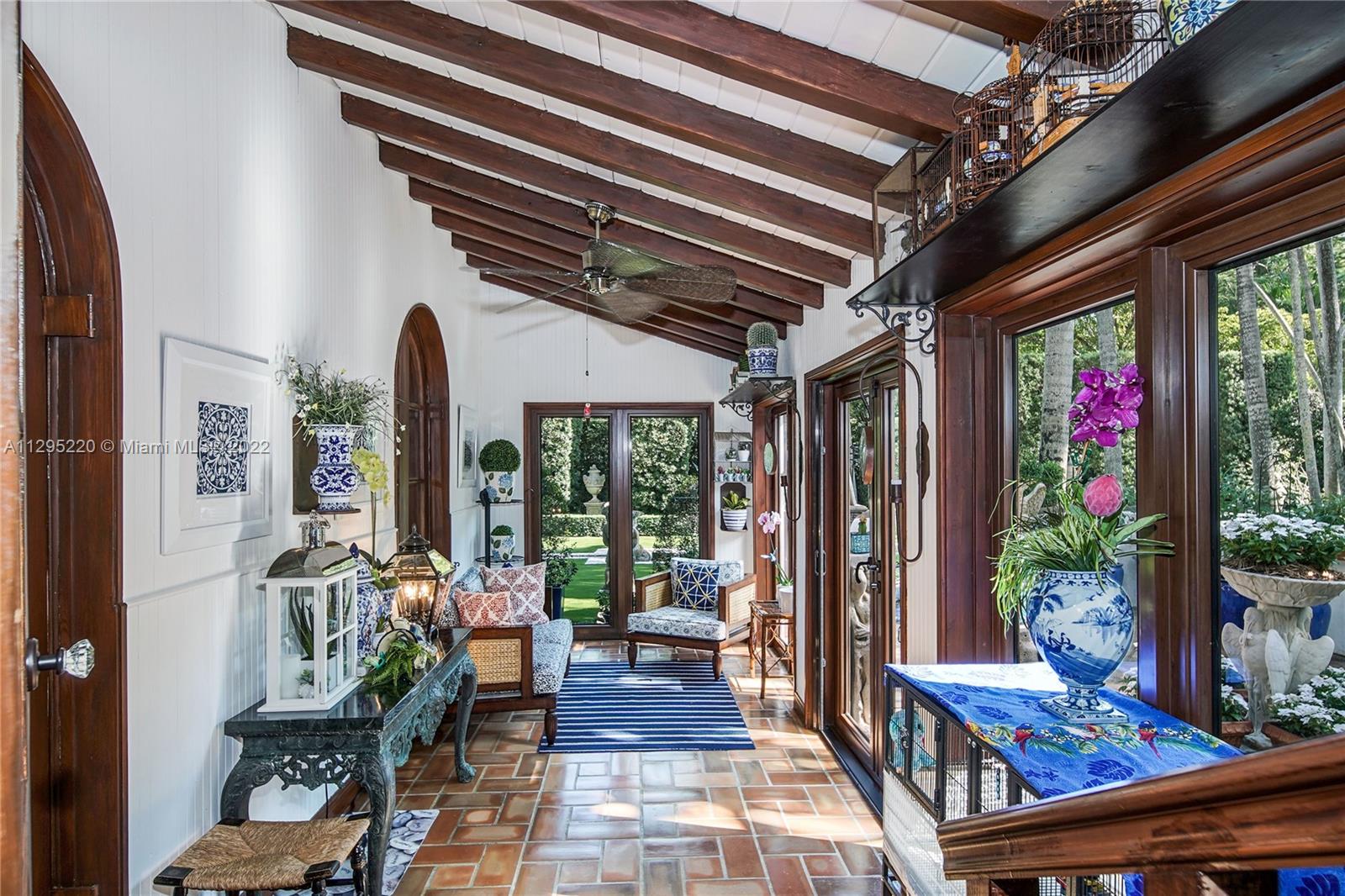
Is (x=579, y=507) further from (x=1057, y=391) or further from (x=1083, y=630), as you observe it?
(x=1083, y=630)

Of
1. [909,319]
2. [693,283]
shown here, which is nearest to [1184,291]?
[909,319]

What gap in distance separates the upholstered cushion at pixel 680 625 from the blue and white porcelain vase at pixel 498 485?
1.59 metres

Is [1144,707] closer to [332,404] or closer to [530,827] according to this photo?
[530,827]

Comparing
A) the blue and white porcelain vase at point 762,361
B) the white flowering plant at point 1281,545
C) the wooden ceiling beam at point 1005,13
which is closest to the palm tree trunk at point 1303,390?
the white flowering plant at point 1281,545

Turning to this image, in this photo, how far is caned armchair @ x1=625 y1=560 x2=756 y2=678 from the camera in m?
5.38

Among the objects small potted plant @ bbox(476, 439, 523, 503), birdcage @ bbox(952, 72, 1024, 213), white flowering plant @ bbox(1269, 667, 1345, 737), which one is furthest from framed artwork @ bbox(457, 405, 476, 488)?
white flowering plant @ bbox(1269, 667, 1345, 737)

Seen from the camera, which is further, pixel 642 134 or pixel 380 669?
pixel 642 134

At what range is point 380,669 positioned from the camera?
278 centimetres

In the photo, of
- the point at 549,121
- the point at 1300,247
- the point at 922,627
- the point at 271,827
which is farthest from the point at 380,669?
the point at 1300,247

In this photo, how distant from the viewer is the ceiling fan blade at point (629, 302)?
3590mm

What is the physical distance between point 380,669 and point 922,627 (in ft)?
6.59

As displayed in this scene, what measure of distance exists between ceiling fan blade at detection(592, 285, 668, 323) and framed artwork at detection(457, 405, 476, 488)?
2.04 m

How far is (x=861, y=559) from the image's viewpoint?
395 centimetres

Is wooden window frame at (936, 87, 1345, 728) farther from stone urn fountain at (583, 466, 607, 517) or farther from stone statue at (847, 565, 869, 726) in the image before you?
stone urn fountain at (583, 466, 607, 517)
